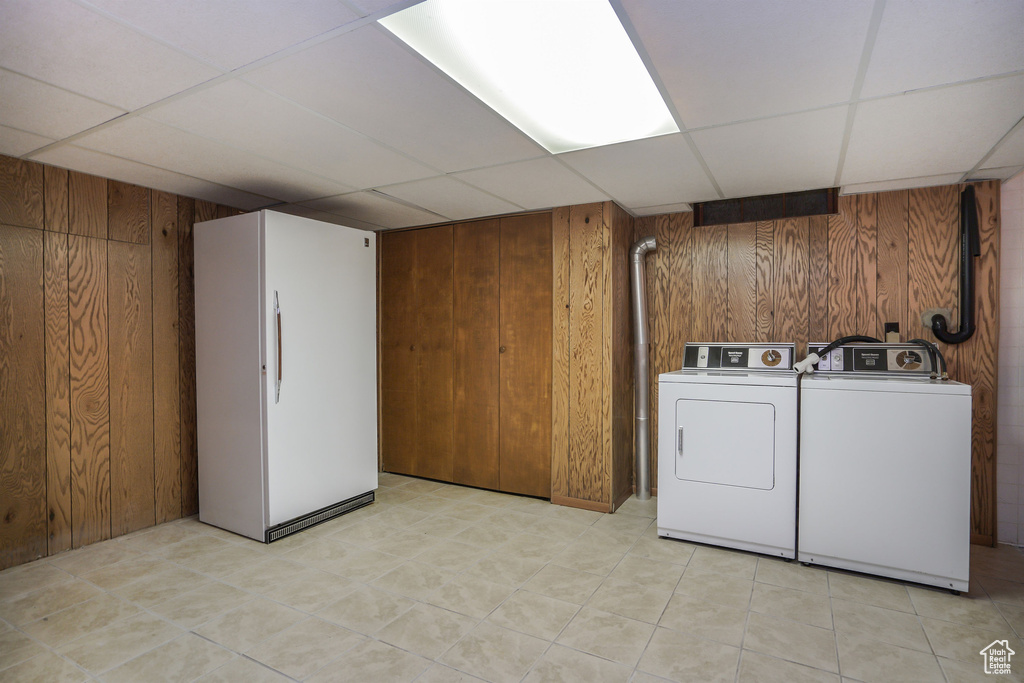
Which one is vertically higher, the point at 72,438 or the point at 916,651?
the point at 72,438

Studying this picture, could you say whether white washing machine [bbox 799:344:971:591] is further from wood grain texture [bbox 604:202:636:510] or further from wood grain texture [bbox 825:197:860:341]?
wood grain texture [bbox 604:202:636:510]

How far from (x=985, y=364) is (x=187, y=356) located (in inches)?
209

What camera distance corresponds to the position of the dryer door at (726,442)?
9.77 feet

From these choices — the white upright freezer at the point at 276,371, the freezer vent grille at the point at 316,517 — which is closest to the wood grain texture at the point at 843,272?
the white upright freezer at the point at 276,371

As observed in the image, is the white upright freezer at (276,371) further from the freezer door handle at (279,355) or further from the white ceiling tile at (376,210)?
the white ceiling tile at (376,210)

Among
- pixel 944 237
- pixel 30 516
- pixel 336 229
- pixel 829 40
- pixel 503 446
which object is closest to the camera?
pixel 829 40

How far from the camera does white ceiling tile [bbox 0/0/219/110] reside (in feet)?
5.16

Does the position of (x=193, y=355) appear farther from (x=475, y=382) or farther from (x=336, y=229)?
(x=475, y=382)

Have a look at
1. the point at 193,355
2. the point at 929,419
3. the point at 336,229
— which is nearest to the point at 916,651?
the point at 929,419

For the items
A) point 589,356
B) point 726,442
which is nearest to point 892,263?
point 726,442

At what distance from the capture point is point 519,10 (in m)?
1.72

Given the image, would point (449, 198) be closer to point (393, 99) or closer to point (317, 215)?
point (317, 215)

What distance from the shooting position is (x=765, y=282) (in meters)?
3.78

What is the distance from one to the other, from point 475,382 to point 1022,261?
12.3ft
